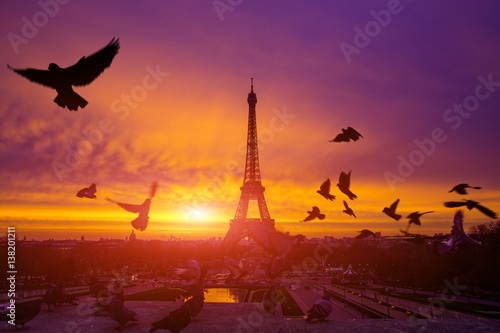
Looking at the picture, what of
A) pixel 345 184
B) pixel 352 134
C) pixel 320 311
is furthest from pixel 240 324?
pixel 352 134

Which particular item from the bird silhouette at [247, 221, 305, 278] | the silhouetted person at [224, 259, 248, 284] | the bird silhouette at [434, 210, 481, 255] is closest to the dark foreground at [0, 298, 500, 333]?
the silhouetted person at [224, 259, 248, 284]

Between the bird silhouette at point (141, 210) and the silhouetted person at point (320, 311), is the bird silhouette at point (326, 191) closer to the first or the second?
the bird silhouette at point (141, 210)

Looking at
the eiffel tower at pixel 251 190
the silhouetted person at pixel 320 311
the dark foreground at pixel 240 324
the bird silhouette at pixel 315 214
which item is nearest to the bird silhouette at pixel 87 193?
the bird silhouette at pixel 315 214

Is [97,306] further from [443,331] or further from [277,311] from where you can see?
[443,331]

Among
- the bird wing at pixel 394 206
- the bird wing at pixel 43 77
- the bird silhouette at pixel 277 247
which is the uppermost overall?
the bird wing at pixel 43 77

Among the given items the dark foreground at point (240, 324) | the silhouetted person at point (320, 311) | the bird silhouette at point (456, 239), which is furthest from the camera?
the silhouetted person at point (320, 311)

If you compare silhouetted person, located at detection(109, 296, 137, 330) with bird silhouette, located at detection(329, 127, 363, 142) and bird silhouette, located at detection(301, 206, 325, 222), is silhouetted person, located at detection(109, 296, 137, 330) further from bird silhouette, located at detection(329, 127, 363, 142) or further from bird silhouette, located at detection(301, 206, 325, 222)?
bird silhouette, located at detection(329, 127, 363, 142)
